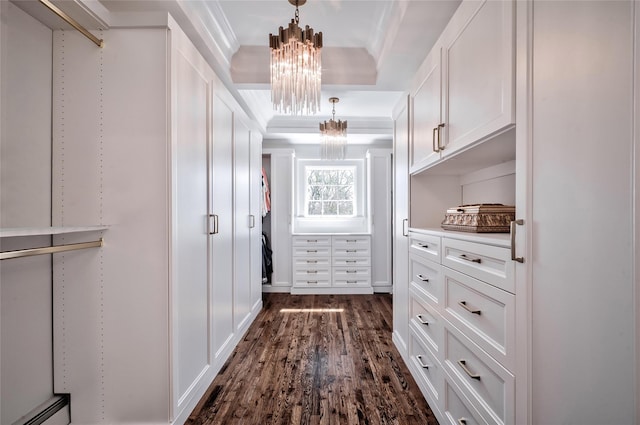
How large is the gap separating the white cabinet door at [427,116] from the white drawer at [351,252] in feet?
7.97

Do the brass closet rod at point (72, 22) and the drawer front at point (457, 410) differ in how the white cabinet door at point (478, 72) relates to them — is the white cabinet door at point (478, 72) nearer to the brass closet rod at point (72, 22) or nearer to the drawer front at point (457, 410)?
the drawer front at point (457, 410)

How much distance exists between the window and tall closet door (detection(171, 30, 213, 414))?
9.71ft

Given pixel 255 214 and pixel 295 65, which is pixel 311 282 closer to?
pixel 255 214

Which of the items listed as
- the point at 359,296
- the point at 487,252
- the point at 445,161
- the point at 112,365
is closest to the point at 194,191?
the point at 112,365

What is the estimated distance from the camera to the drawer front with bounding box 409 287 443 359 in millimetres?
1743

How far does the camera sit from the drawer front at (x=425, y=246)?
1.80m

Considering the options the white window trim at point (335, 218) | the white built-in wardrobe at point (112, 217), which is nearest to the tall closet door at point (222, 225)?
the white built-in wardrobe at point (112, 217)

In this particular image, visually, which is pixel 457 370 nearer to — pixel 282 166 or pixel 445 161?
pixel 445 161

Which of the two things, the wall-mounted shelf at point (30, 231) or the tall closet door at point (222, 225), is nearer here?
the wall-mounted shelf at point (30, 231)

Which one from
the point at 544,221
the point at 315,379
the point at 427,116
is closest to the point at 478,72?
the point at 427,116

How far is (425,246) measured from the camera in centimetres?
199

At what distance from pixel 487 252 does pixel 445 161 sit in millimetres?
674

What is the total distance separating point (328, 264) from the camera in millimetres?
4520

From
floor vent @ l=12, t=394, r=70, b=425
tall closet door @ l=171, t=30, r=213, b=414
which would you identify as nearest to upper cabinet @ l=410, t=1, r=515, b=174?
tall closet door @ l=171, t=30, r=213, b=414
